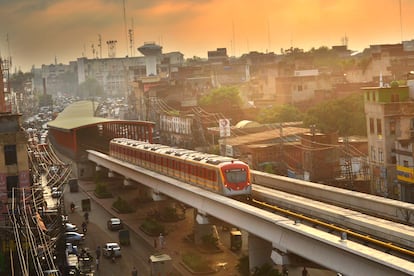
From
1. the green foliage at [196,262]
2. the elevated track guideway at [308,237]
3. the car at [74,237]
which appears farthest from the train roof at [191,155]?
the car at [74,237]

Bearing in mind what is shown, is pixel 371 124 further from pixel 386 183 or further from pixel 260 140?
pixel 260 140

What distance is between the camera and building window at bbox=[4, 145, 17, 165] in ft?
102

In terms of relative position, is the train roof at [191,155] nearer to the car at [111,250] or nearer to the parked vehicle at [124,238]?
the parked vehicle at [124,238]

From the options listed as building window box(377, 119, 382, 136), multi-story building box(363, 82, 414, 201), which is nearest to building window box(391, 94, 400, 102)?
multi-story building box(363, 82, 414, 201)

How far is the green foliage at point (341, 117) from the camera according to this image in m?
60.9

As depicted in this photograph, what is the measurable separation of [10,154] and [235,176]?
947 cm

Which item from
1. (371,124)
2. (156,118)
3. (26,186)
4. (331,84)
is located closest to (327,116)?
(331,84)

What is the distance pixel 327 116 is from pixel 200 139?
14323 millimetres

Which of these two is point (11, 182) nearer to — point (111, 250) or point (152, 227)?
point (111, 250)

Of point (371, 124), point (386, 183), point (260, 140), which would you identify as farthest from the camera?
point (260, 140)

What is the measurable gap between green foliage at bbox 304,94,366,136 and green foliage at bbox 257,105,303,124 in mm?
5150

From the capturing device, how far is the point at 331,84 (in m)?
81.9

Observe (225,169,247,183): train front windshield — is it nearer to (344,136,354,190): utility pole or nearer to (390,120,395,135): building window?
(344,136,354,190): utility pole

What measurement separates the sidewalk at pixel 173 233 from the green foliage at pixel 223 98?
34283mm
